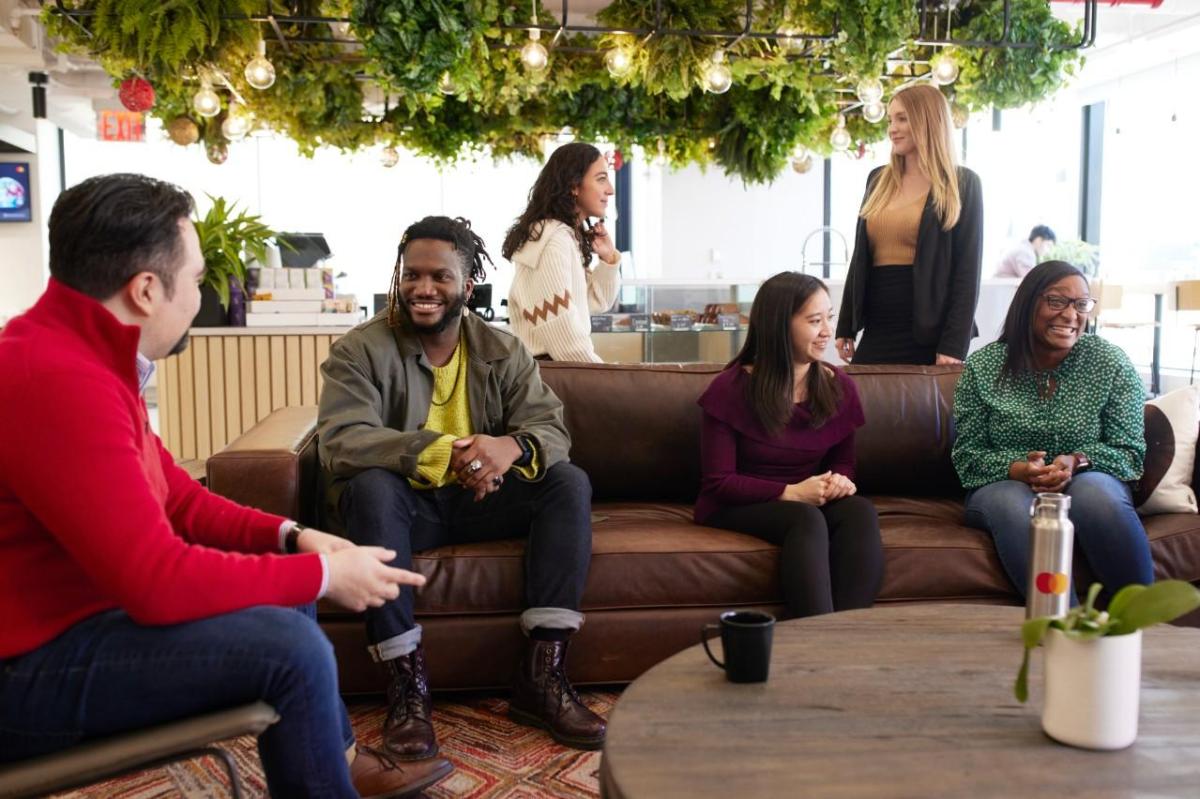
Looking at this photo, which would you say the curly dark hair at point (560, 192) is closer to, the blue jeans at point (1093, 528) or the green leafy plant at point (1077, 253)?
the blue jeans at point (1093, 528)


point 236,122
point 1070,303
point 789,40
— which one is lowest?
point 1070,303

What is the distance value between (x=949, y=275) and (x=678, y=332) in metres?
1.28

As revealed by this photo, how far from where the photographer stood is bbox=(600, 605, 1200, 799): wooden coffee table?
1266mm

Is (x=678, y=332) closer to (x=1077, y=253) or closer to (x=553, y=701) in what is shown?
(x=553, y=701)

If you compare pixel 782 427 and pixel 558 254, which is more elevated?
pixel 558 254

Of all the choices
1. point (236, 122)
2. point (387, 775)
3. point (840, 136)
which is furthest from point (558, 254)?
point (840, 136)

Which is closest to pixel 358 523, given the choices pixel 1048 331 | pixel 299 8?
pixel 1048 331

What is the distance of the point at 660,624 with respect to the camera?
103 inches

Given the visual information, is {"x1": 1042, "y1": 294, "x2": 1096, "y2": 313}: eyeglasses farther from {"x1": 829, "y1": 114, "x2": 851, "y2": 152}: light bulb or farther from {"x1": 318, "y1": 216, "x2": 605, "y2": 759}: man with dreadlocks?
{"x1": 829, "y1": 114, "x2": 851, "y2": 152}: light bulb

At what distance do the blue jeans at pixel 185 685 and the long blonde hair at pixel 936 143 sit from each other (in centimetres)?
253

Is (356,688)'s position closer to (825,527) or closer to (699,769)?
(825,527)

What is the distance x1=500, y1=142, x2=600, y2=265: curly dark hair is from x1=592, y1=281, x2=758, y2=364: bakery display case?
0.84 m

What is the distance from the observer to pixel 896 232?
3447mm

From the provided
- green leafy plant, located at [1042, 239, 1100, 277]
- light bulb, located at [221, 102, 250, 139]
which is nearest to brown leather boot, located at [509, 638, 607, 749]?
light bulb, located at [221, 102, 250, 139]
